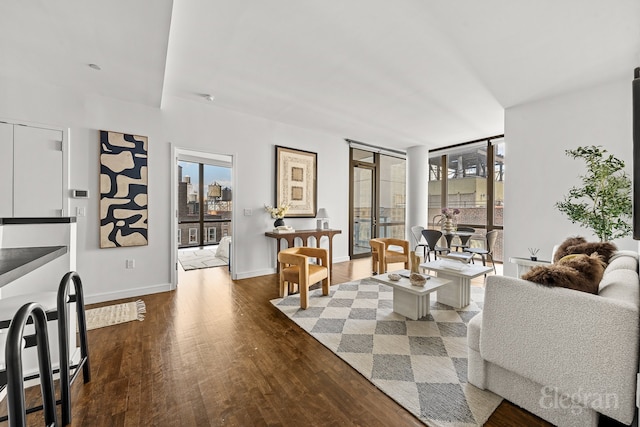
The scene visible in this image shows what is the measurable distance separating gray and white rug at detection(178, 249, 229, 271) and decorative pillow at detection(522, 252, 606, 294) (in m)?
5.00

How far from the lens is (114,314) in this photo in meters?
2.86

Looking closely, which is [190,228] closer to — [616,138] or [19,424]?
[19,424]

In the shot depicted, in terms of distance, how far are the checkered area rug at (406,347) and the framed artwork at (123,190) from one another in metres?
2.12

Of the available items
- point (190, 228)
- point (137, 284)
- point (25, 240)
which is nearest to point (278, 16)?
point (25, 240)

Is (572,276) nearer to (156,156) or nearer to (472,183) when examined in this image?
(156,156)

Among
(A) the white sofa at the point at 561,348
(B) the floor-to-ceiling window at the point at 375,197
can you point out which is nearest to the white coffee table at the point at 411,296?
(A) the white sofa at the point at 561,348

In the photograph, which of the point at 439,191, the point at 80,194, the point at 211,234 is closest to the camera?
the point at 80,194

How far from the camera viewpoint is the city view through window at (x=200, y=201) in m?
7.23

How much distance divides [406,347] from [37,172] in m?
4.20

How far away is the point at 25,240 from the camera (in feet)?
6.03

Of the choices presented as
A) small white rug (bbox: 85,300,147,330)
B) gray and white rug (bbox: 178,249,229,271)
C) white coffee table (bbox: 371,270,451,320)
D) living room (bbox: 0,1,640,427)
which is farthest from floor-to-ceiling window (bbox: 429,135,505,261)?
small white rug (bbox: 85,300,147,330)

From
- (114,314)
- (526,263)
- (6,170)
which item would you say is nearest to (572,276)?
(526,263)

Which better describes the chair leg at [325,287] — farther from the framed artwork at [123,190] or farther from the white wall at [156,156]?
the framed artwork at [123,190]

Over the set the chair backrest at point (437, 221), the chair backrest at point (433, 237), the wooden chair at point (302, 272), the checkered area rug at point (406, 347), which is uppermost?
the chair backrest at point (437, 221)
